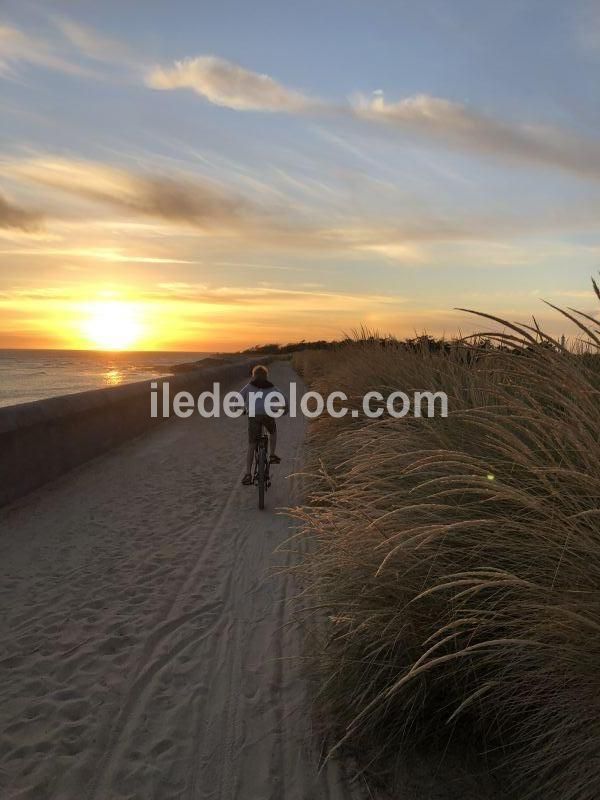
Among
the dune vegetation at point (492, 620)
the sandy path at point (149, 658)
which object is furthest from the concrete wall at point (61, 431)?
the dune vegetation at point (492, 620)

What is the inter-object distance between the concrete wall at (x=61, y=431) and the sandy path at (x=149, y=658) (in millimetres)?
603

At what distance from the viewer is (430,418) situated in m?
5.83

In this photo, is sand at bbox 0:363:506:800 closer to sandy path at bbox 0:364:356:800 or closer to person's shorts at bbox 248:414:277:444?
sandy path at bbox 0:364:356:800

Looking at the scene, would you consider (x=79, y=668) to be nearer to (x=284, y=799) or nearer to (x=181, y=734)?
(x=181, y=734)

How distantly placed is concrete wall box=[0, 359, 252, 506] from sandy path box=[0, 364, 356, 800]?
23.7 inches

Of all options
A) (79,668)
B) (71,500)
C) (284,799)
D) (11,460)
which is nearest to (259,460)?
(71,500)

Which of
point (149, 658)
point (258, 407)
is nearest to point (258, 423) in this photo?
point (258, 407)

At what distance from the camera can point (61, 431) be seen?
9.46m

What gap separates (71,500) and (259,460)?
2456 mm

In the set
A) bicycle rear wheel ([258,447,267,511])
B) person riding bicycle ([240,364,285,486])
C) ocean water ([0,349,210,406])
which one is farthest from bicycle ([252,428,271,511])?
ocean water ([0,349,210,406])

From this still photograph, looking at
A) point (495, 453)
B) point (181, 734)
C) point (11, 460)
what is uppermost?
point (495, 453)

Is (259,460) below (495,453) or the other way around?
below

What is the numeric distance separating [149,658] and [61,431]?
20.5ft

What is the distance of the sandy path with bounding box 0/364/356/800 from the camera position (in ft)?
9.53
